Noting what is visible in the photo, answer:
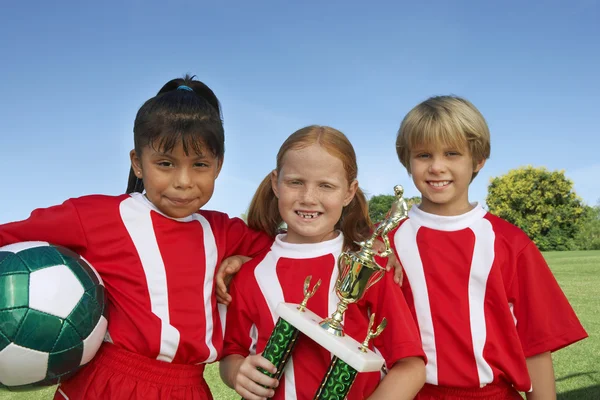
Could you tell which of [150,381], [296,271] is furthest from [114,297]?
[296,271]

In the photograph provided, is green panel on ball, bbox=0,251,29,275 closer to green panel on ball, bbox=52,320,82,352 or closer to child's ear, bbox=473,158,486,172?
green panel on ball, bbox=52,320,82,352

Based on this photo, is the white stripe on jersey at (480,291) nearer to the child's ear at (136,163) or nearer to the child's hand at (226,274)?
the child's hand at (226,274)

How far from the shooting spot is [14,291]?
75.8 inches

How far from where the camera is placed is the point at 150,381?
85.5 inches

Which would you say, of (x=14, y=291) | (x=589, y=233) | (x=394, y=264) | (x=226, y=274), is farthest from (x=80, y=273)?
(x=589, y=233)

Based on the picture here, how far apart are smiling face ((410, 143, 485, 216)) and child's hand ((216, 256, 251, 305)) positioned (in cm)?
92

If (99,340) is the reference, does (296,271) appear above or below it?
above

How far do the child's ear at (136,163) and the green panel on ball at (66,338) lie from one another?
2.36 ft

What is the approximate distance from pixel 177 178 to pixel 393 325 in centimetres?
108

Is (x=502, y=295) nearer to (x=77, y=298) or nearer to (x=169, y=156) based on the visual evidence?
(x=169, y=156)

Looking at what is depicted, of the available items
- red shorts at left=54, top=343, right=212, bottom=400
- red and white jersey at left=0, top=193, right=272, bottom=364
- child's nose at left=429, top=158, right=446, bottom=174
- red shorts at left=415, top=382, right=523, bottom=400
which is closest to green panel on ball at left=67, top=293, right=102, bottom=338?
red and white jersey at left=0, top=193, right=272, bottom=364

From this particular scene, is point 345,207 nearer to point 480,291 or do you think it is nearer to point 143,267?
point 480,291

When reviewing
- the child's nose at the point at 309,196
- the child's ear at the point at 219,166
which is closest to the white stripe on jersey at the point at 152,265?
the child's ear at the point at 219,166

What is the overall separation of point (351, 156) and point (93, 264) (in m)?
1.22
